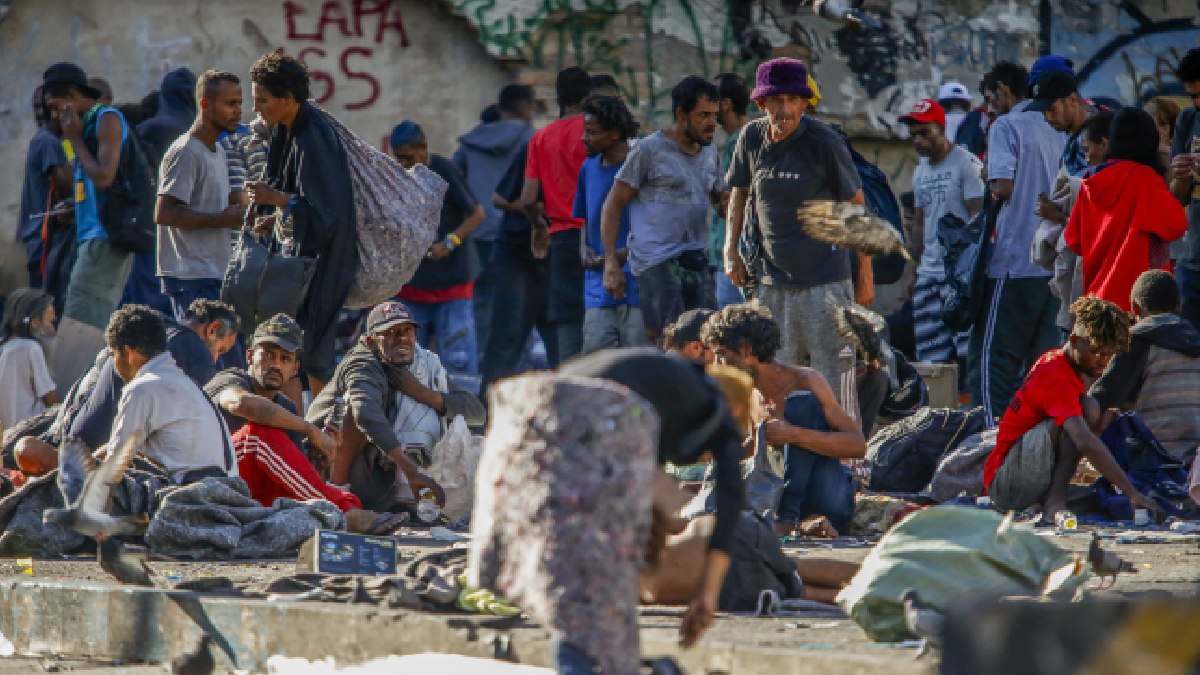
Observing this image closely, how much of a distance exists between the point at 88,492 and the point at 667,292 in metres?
4.06

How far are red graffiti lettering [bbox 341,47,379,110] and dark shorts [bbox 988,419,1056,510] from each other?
642 cm

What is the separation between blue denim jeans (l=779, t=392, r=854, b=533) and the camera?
8055 mm

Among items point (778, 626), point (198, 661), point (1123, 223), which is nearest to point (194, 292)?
point (198, 661)

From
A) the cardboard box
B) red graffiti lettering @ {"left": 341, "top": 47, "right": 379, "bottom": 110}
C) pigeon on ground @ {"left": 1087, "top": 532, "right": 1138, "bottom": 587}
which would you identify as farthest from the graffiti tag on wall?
pigeon on ground @ {"left": 1087, "top": 532, "right": 1138, "bottom": 587}

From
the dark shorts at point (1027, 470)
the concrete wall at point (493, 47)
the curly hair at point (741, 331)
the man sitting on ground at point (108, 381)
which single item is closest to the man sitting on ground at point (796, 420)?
the curly hair at point (741, 331)

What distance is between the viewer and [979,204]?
11328 mm

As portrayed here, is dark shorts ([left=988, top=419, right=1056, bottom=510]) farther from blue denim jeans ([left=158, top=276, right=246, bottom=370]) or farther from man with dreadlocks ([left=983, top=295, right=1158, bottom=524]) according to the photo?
blue denim jeans ([left=158, top=276, right=246, bottom=370])

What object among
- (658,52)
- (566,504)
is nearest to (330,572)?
(566,504)

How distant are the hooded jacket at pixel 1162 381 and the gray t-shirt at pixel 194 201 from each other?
4.25 meters

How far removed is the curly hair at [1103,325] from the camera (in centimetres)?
839

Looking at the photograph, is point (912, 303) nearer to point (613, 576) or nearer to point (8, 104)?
point (8, 104)

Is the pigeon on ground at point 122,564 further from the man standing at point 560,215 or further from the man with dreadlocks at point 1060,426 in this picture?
the man standing at point 560,215

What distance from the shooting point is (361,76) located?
1376cm

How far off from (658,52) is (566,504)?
31.9 ft
